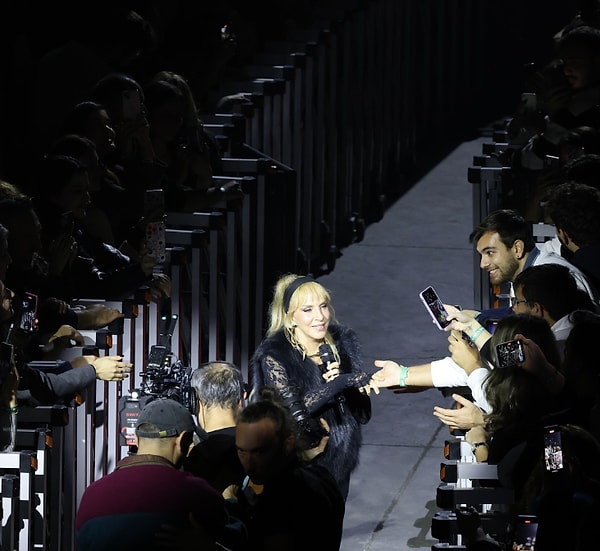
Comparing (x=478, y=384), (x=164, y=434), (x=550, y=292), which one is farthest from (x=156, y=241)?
(x=164, y=434)

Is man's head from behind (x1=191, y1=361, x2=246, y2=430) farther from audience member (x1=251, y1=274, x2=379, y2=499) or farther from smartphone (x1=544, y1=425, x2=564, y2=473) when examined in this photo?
smartphone (x1=544, y1=425, x2=564, y2=473)

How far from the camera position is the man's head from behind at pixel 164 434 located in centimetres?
651

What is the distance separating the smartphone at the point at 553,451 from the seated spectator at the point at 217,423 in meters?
1.43

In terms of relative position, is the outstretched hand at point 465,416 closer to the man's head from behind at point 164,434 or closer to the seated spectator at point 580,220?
the seated spectator at point 580,220

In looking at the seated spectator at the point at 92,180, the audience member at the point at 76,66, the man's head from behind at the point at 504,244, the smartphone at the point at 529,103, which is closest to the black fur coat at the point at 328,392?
the man's head from behind at the point at 504,244

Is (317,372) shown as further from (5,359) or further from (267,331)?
(5,359)

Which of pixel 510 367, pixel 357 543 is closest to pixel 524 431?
pixel 510 367

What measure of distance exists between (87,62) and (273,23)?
3.82 meters

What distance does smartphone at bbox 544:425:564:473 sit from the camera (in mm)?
6393

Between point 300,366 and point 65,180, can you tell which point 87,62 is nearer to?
point 65,180

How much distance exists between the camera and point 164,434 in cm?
650

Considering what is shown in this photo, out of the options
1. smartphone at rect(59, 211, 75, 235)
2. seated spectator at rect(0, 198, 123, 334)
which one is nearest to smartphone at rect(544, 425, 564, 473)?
seated spectator at rect(0, 198, 123, 334)

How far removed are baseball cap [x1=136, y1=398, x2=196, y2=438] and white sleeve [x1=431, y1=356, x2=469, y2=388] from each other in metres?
2.27

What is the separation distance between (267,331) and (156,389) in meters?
1.70
